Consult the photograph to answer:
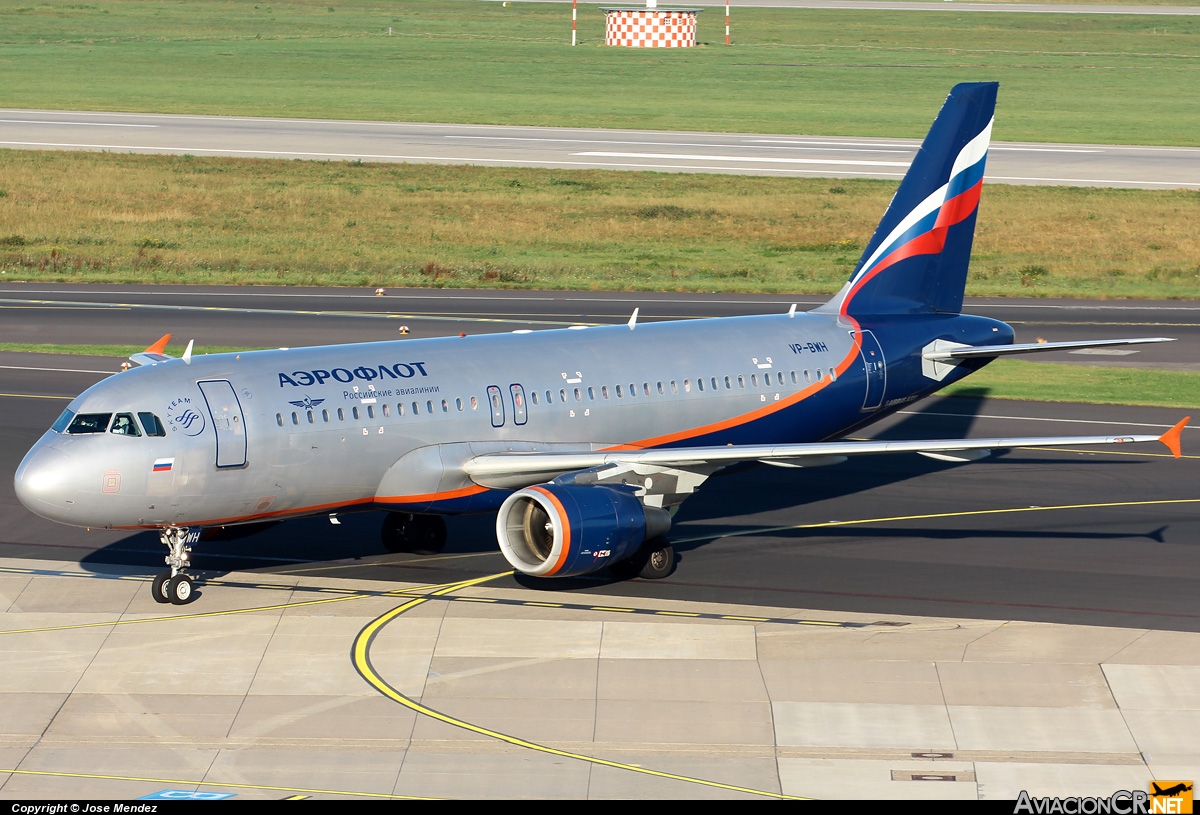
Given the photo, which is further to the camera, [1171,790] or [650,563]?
[650,563]

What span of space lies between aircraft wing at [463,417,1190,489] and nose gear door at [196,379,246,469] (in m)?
4.89

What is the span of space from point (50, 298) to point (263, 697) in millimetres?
50253

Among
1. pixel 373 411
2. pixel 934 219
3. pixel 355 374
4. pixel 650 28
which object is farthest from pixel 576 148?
pixel 373 411

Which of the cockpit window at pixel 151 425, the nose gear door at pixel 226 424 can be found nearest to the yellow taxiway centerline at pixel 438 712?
the nose gear door at pixel 226 424

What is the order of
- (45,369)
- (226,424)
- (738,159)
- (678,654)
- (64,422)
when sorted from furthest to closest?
(738,159)
(45,369)
(64,422)
(226,424)
(678,654)

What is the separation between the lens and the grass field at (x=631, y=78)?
13225 centimetres

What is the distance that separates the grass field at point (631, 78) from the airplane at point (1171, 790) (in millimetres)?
104618

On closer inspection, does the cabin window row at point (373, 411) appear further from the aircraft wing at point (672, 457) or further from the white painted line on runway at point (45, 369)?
the white painted line on runway at point (45, 369)

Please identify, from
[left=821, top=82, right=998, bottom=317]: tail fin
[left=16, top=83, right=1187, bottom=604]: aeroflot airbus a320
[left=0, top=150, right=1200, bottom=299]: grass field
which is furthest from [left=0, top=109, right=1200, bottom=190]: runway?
[left=16, top=83, right=1187, bottom=604]: aeroflot airbus a320

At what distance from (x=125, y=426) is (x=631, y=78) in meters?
133

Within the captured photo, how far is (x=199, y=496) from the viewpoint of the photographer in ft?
98.1

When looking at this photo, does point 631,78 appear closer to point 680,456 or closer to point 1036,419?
point 1036,419

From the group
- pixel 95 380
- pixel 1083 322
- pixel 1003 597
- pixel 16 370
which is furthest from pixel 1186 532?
pixel 16 370

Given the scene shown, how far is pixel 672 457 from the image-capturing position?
31922 millimetres
